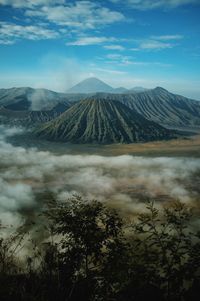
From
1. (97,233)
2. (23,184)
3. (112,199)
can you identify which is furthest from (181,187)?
(97,233)

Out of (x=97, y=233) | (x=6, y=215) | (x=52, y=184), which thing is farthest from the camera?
(x=52, y=184)

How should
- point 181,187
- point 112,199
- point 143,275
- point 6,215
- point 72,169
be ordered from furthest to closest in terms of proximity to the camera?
point 72,169, point 181,187, point 112,199, point 6,215, point 143,275

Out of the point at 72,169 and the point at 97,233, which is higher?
the point at 97,233

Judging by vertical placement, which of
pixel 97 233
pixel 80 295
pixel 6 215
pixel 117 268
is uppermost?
pixel 97 233

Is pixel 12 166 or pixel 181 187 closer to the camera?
pixel 181 187

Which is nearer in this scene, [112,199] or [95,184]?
[112,199]

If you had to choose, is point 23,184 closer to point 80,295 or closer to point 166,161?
point 166,161

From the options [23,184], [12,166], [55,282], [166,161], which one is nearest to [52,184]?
[23,184]

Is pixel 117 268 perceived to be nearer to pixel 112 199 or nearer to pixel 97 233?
pixel 97 233

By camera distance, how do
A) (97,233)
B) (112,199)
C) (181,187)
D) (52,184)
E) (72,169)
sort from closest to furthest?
(97,233)
(112,199)
(181,187)
(52,184)
(72,169)
